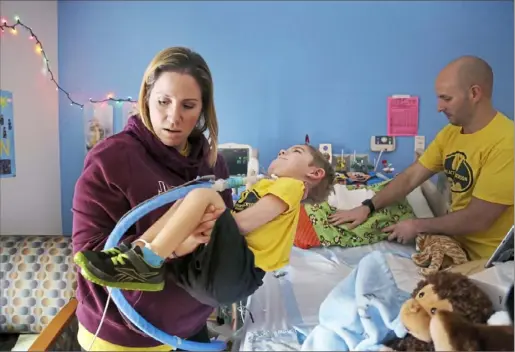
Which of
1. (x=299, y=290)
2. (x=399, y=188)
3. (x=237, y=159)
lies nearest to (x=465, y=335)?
(x=299, y=290)

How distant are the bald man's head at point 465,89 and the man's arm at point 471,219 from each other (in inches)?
12.0

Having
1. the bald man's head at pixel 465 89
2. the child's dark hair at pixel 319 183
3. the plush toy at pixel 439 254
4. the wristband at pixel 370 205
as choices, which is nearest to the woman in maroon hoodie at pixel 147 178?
the child's dark hair at pixel 319 183

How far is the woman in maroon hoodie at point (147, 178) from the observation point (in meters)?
0.77

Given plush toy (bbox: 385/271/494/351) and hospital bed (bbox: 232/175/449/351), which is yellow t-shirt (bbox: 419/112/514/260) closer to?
hospital bed (bbox: 232/175/449/351)

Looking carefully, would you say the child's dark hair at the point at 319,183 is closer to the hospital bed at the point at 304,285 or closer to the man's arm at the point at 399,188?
the hospital bed at the point at 304,285

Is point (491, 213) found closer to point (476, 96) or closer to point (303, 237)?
point (476, 96)

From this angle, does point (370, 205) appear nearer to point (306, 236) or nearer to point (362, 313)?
point (306, 236)

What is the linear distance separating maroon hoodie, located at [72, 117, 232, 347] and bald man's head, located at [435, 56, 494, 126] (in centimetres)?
109

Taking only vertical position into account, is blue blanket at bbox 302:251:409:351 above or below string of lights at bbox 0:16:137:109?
below

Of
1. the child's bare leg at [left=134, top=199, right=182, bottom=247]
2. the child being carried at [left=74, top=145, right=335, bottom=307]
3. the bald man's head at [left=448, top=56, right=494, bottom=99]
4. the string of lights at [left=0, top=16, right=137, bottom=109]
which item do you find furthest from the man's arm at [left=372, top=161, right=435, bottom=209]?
the child's bare leg at [left=134, top=199, right=182, bottom=247]

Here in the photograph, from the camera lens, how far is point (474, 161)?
155 cm

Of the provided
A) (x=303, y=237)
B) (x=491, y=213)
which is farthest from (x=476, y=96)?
(x=303, y=237)

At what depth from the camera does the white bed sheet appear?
3.59 ft

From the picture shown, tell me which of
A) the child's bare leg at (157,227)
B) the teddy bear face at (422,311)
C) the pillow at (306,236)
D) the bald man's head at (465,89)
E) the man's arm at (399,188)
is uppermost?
the bald man's head at (465,89)
